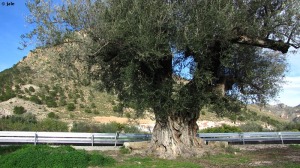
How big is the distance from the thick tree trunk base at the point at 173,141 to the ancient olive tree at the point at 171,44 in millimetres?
41

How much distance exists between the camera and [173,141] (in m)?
15.1

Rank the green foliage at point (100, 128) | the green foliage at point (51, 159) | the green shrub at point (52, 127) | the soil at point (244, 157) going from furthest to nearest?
1. the green foliage at point (100, 128)
2. the green shrub at point (52, 127)
3. the soil at point (244, 157)
4. the green foliage at point (51, 159)

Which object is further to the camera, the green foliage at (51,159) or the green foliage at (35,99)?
the green foliage at (35,99)

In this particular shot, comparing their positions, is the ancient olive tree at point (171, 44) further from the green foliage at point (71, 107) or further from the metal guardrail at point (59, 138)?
the green foliage at point (71, 107)

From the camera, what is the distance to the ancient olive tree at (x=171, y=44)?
12.0 meters

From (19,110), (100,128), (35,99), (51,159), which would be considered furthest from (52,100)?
(51,159)

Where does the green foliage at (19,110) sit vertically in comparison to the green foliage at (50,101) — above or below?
below

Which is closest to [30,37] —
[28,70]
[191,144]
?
[191,144]

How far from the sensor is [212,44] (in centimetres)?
1293

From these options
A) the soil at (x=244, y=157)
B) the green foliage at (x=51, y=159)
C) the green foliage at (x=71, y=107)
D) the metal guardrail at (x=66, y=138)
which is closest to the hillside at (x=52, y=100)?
the green foliage at (x=71, y=107)

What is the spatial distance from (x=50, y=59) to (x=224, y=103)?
6.91m

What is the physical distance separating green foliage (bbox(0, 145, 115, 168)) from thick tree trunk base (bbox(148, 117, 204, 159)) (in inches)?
113

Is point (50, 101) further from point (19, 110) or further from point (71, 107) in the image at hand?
point (19, 110)

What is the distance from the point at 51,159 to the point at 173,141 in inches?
205
